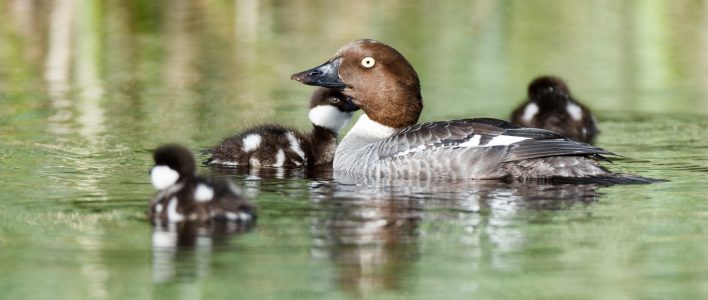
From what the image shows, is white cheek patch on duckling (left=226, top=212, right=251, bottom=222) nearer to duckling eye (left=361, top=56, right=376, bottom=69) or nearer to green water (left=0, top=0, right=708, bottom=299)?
green water (left=0, top=0, right=708, bottom=299)

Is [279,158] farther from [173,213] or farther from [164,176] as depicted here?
[173,213]

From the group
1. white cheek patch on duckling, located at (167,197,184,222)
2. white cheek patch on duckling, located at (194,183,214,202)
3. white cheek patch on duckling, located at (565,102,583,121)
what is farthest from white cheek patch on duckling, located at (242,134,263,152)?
white cheek patch on duckling, located at (565,102,583,121)

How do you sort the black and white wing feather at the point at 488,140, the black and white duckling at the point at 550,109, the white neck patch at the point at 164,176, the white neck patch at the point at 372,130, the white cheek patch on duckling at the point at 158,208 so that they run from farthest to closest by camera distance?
the black and white duckling at the point at 550,109 → the white neck patch at the point at 372,130 → the black and white wing feather at the point at 488,140 → the white neck patch at the point at 164,176 → the white cheek patch on duckling at the point at 158,208

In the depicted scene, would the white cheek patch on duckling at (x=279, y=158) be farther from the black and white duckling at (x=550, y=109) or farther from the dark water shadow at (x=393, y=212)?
the black and white duckling at (x=550, y=109)

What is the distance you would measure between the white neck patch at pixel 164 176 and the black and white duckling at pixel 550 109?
5.39 meters

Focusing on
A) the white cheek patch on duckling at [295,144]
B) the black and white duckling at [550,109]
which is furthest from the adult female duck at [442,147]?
the black and white duckling at [550,109]

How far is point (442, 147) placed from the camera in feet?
32.7

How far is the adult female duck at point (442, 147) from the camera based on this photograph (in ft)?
31.9

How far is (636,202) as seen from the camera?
866 centimetres

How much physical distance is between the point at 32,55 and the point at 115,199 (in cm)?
875

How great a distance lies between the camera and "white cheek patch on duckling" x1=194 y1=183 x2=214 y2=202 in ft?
26.2

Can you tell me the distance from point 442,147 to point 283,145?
159 centimetres

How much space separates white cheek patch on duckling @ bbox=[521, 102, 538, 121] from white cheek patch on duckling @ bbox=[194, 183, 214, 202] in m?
5.63

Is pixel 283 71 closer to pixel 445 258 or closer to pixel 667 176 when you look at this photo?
pixel 667 176
